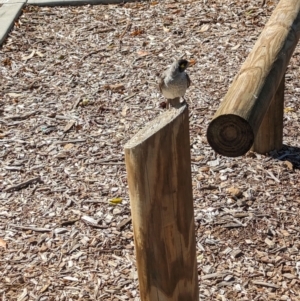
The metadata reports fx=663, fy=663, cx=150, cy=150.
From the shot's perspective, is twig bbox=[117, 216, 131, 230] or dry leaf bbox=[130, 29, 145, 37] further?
dry leaf bbox=[130, 29, 145, 37]

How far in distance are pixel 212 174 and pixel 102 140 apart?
1.03 meters

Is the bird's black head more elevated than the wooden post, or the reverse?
the bird's black head

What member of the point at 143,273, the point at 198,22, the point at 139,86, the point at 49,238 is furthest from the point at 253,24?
the point at 143,273

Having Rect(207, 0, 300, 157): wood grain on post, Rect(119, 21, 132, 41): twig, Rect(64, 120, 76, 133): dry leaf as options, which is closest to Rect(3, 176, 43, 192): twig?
Rect(64, 120, 76, 133): dry leaf

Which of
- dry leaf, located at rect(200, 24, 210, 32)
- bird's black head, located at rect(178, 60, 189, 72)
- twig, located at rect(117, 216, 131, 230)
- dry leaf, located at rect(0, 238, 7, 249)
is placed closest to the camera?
bird's black head, located at rect(178, 60, 189, 72)

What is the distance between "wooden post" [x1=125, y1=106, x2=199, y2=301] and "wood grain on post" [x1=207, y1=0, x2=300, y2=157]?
241 mm

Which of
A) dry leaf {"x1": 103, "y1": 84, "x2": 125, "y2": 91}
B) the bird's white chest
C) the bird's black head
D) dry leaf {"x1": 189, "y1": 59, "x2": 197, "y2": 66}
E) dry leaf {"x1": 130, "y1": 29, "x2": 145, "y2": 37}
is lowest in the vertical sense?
the bird's white chest

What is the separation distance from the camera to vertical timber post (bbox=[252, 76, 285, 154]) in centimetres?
490

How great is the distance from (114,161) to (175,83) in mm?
1652

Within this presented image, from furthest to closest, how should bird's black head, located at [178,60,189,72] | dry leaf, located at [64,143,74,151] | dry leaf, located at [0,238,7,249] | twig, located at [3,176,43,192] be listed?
1. dry leaf, located at [64,143,74,151]
2. twig, located at [3,176,43,192]
3. dry leaf, located at [0,238,7,249]
4. bird's black head, located at [178,60,189,72]

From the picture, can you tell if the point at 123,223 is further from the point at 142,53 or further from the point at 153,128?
the point at 142,53

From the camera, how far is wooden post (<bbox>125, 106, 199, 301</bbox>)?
2.43 metres

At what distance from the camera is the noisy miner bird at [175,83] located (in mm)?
3508

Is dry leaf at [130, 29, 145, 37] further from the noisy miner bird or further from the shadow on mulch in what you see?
the noisy miner bird
